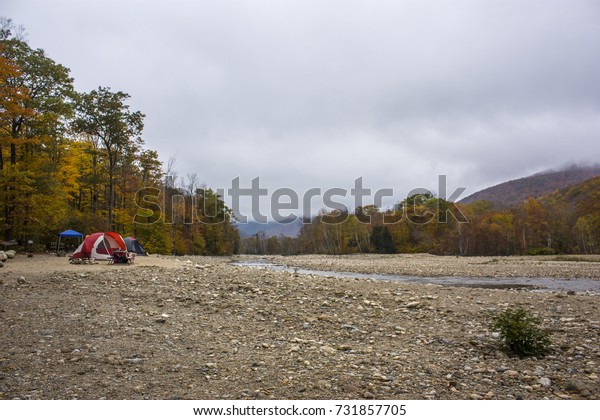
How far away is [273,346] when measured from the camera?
6.45 m

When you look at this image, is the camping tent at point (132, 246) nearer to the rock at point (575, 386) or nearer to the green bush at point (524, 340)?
the green bush at point (524, 340)

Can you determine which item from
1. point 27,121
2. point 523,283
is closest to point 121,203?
point 27,121

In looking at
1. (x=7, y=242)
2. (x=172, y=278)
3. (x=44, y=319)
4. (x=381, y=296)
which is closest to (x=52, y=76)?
(x=7, y=242)

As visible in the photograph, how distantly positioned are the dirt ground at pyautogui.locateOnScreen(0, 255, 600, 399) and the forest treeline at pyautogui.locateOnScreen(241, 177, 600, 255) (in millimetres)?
54518

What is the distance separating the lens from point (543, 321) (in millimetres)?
8312

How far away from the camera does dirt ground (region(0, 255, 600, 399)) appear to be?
15.0 ft

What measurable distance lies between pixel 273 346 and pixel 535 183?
195647mm

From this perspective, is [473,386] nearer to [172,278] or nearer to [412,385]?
[412,385]

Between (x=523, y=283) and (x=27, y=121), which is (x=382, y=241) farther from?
(x=27, y=121)

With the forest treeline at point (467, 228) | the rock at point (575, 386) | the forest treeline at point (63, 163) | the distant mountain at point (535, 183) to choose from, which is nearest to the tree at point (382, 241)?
the forest treeline at point (467, 228)

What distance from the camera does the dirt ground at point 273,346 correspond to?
4.58 meters

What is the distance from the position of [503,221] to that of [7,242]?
7000 cm

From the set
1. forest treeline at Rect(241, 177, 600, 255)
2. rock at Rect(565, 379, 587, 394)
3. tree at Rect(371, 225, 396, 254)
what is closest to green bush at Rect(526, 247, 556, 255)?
forest treeline at Rect(241, 177, 600, 255)

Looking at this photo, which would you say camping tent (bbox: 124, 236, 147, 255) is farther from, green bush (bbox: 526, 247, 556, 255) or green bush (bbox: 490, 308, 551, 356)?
green bush (bbox: 526, 247, 556, 255)
